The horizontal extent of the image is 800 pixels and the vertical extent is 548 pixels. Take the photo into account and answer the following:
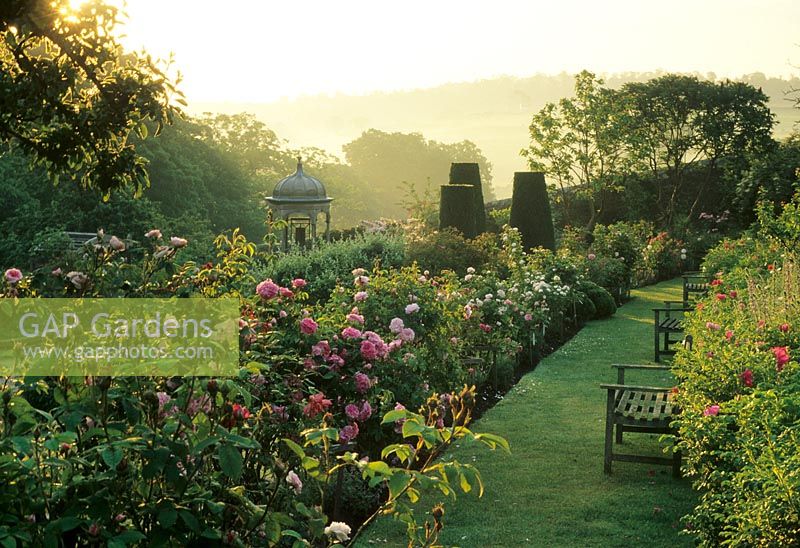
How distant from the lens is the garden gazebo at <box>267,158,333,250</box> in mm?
17516

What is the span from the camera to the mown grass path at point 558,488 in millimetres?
5352

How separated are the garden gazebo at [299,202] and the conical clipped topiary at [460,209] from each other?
2419mm

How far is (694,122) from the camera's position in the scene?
87.5 feet

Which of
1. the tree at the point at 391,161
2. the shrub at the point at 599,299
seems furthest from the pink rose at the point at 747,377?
the tree at the point at 391,161

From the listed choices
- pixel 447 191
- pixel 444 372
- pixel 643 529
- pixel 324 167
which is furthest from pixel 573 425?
pixel 324 167

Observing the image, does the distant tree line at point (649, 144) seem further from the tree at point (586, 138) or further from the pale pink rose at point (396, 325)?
the pale pink rose at point (396, 325)

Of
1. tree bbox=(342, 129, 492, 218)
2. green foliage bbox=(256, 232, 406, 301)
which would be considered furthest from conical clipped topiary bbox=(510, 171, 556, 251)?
tree bbox=(342, 129, 492, 218)

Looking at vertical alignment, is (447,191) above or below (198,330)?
above

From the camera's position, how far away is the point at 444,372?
7.56m

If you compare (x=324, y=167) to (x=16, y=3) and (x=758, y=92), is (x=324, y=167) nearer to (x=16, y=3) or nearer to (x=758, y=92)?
(x=758, y=92)

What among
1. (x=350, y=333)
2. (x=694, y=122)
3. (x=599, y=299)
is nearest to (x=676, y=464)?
(x=350, y=333)

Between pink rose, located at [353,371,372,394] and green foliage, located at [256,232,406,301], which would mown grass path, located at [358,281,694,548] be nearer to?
pink rose, located at [353,371,372,394]

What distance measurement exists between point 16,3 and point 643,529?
4.46 metres

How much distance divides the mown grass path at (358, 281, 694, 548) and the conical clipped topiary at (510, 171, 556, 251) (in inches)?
384
